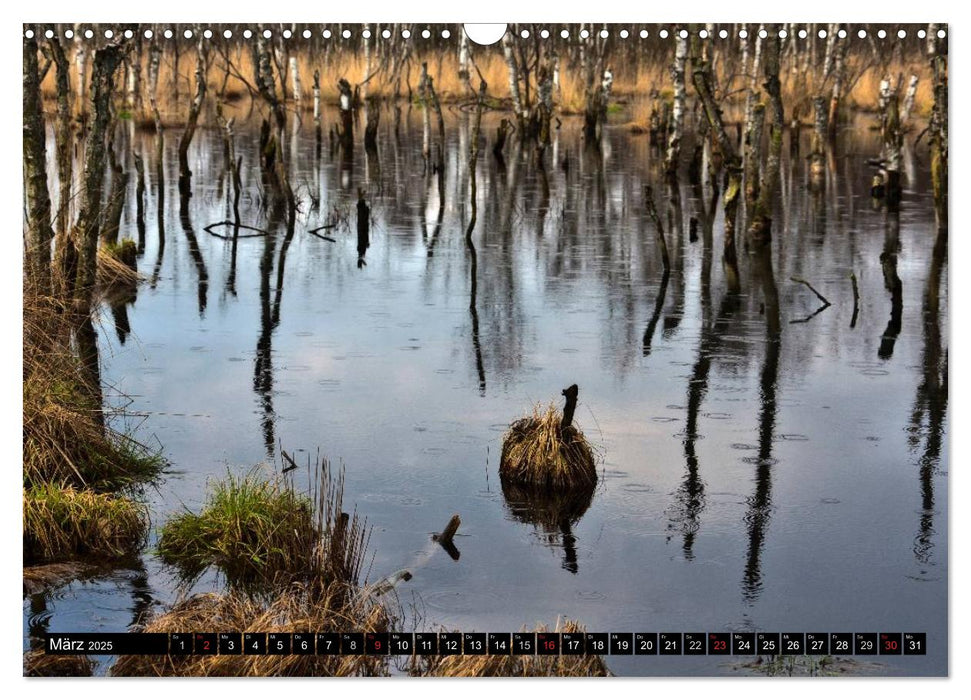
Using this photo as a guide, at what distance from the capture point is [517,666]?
19.8 feet

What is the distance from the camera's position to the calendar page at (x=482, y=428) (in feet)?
23.3

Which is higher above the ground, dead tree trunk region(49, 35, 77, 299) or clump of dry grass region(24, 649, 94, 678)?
dead tree trunk region(49, 35, 77, 299)

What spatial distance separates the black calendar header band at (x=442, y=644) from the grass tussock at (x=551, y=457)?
3.30 meters

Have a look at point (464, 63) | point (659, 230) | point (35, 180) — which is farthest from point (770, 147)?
point (464, 63)

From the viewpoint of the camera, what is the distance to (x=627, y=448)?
10.9 meters

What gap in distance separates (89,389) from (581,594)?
414 cm

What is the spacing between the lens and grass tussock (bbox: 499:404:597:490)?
981 centimetres

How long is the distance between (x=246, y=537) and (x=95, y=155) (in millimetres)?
5380

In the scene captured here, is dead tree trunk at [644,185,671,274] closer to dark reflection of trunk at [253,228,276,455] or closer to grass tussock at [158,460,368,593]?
dark reflection of trunk at [253,228,276,455]

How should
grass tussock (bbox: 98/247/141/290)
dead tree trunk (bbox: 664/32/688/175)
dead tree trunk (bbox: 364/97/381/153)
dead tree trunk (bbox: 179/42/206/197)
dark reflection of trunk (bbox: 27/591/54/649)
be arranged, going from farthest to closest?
dead tree trunk (bbox: 364/97/381/153) → dead tree trunk (bbox: 664/32/688/175) → dead tree trunk (bbox: 179/42/206/197) → grass tussock (bbox: 98/247/141/290) → dark reflection of trunk (bbox: 27/591/54/649)

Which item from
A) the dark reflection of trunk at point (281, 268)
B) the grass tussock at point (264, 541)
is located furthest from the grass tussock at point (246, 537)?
the dark reflection of trunk at point (281, 268)

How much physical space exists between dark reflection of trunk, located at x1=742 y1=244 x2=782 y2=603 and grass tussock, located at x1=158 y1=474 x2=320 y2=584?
2.51 m

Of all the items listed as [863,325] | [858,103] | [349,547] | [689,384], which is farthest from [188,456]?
[858,103]

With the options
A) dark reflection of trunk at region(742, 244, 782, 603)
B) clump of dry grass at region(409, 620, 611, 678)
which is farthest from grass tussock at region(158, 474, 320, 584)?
dark reflection of trunk at region(742, 244, 782, 603)
